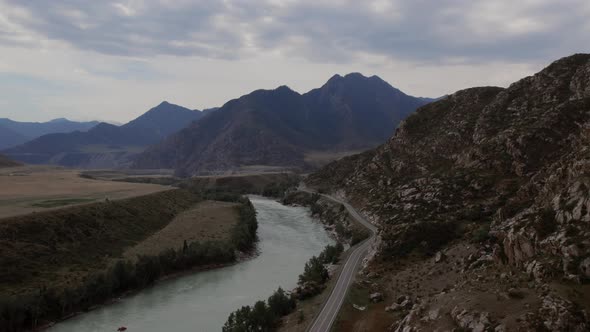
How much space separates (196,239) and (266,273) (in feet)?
73.1

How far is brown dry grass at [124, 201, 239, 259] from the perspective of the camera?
8174 centimetres

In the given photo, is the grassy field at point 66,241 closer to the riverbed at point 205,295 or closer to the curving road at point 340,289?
the riverbed at point 205,295

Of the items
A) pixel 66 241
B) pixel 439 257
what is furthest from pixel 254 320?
pixel 66 241

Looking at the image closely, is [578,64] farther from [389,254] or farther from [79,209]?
[79,209]

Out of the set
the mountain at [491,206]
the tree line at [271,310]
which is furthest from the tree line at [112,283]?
the mountain at [491,206]

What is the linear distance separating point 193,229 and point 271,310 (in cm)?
5279

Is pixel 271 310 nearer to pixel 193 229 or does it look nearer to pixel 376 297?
pixel 376 297

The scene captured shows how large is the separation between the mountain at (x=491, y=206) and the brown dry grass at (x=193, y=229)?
36091mm

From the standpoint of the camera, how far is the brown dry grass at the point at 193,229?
268 ft

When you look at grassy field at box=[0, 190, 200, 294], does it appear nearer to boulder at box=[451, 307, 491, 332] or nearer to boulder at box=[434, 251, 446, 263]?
boulder at box=[434, 251, 446, 263]

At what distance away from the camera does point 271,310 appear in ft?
163

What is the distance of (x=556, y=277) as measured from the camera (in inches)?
1329

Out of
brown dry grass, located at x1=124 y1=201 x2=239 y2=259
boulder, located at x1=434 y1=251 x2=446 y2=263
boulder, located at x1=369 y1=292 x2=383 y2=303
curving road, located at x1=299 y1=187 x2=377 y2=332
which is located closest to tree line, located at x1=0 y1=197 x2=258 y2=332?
brown dry grass, located at x1=124 y1=201 x2=239 y2=259

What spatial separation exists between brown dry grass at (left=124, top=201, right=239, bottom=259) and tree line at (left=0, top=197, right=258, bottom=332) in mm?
4707
